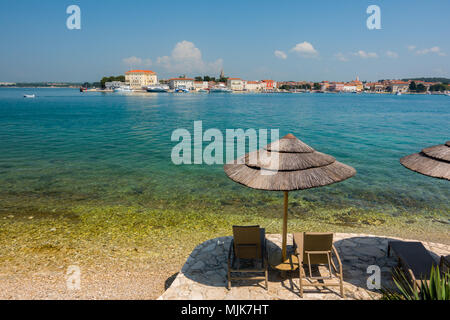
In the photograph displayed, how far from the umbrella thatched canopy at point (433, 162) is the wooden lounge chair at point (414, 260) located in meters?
1.45

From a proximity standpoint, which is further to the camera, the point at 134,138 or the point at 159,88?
the point at 159,88

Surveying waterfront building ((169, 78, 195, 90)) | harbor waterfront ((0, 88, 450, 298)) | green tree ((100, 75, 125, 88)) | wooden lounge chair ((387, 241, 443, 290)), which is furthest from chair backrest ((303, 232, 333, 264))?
green tree ((100, 75, 125, 88))

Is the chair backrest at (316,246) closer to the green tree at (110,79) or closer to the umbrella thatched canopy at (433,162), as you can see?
the umbrella thatched canopy at (433,162)

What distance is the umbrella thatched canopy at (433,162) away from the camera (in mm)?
4625

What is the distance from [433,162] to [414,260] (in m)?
1.76

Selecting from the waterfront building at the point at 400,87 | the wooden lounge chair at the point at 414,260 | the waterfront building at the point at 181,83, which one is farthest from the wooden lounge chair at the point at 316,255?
the waterfront building at the point at 400,87

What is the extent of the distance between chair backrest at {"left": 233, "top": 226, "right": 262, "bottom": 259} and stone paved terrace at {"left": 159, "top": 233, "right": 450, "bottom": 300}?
1.51 feet

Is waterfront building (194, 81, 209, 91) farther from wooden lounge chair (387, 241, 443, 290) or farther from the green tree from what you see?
wooden lounge chair (387, 241, 443, 290)

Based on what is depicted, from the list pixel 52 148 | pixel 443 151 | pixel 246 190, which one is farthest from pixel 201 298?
pixel 52 148

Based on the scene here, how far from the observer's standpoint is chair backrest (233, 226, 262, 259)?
4969 mm

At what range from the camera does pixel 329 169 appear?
15.4 ft

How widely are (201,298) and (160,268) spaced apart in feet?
6.78

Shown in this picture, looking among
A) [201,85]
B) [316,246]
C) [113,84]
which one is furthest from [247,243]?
[201,85]
